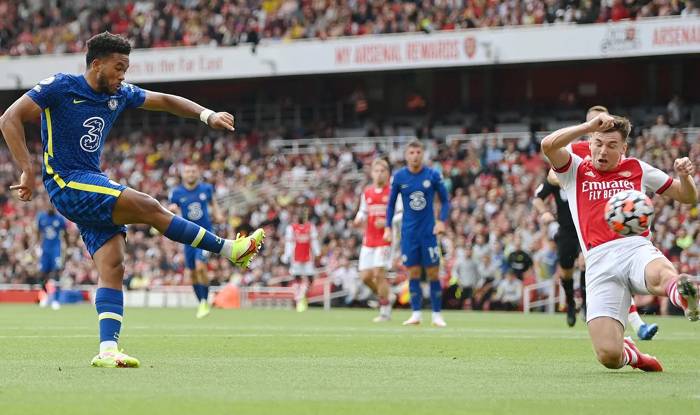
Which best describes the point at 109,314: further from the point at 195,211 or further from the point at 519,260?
the point at 519,260

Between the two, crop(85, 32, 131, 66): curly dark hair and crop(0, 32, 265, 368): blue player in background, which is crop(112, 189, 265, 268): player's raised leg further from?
crop(85, 32, 131, 66): curly dark hair

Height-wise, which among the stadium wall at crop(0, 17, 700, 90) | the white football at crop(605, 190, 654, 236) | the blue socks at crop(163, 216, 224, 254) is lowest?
the blue socks at crop(163, 216, 224, 254)

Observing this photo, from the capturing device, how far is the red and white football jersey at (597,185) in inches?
376

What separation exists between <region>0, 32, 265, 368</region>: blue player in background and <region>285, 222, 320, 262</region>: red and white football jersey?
718 inches

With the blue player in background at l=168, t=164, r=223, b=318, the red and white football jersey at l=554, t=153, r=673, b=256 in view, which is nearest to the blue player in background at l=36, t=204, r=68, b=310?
the blue player in background at l=168, t=164, r=223, b=318

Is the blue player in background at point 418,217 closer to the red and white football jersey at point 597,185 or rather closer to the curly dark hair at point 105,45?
the red and white football jersey at point 597,185

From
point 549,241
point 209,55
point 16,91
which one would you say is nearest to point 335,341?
point 549,241

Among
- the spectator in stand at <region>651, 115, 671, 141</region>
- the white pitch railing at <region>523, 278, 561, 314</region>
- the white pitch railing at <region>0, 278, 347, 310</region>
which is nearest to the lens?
the white pitch railing at <region>523, 278, 561, 314</region>

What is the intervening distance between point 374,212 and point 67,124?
1182 cm

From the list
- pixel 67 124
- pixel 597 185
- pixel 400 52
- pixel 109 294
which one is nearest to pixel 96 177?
pixel 67 124

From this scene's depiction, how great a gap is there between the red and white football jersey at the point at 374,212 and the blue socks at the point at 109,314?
1080 cm

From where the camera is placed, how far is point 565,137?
9.27m

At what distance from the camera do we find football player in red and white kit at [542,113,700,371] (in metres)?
9.06

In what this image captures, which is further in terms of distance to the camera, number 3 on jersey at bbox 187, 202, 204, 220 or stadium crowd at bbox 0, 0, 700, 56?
stadium crowd at bbox 0, 0, 700, 56
